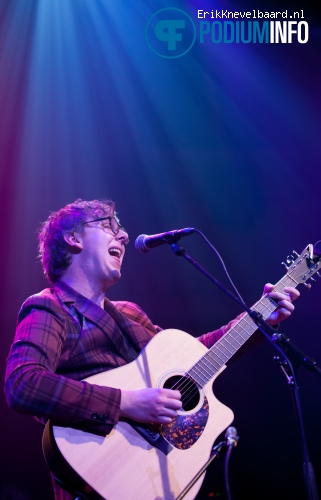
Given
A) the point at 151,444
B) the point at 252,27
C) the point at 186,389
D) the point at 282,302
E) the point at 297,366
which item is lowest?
the point at 151,444

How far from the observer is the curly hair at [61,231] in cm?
343

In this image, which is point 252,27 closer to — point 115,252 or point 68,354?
point 115,252

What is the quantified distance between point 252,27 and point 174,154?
150cm

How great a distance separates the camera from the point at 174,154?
16.3 ft

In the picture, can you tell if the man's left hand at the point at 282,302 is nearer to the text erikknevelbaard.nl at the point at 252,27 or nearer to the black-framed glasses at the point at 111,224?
the black-framed glasses at the point at 111,224

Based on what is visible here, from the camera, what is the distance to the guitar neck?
288 centimetres

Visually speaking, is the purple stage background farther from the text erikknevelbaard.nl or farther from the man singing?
the man singing

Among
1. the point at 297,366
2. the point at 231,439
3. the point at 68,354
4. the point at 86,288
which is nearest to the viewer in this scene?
the point at 231,439

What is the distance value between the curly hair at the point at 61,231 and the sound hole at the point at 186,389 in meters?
1.10

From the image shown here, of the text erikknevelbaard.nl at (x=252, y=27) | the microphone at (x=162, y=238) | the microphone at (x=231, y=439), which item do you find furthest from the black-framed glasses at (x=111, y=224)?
the text erikknevelbaard.nl at (x=252, y=27)

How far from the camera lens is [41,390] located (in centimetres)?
251

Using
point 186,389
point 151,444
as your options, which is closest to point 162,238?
point 186,389

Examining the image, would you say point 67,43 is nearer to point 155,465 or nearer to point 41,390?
point 41,390

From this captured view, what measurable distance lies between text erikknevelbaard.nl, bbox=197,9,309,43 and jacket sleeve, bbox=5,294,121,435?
3.65 metres
